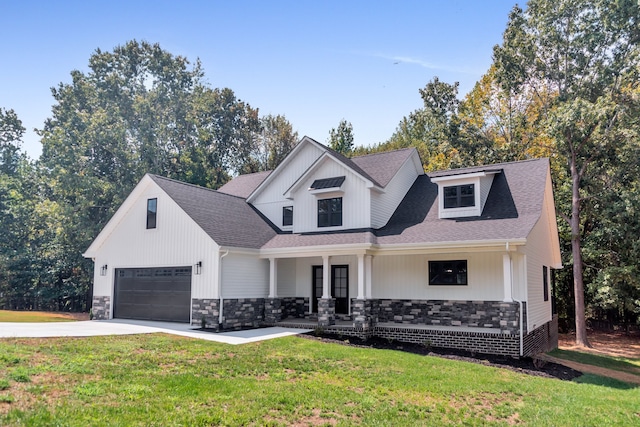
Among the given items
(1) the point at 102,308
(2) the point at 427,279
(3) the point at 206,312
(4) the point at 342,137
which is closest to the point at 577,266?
(2) the point at 427,279

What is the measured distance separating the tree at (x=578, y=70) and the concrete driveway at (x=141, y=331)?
14059mm

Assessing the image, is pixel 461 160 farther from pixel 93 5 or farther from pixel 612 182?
pixel 93 5

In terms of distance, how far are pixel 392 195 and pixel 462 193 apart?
2.75m

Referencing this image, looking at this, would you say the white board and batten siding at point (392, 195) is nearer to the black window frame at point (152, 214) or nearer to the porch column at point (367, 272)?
the porch column at point (367, 272)

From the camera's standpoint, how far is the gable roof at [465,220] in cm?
1322

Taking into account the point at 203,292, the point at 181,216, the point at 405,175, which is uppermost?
the point at 405,175

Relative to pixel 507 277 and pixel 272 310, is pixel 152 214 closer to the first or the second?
pixel 272 310

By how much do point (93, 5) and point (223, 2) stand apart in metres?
2.93

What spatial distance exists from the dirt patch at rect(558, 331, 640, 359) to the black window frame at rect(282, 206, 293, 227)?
1241 centimetres

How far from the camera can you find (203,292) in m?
15.3

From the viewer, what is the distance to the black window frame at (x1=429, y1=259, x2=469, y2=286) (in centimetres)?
1426

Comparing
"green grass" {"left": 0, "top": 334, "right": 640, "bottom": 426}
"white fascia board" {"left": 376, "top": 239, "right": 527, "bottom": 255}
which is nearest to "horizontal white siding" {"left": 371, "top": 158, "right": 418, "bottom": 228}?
"white fascia board" {"left": 376, "top": 239, "right": 527, "bottom": 255}

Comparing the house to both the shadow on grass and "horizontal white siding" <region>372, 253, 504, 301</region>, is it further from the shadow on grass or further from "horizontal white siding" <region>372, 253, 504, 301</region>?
the shadow on grass

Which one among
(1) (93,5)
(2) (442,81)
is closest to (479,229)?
(1) (93,5)
